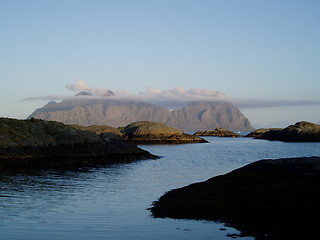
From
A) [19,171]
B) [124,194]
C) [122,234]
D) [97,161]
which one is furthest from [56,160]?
[122,234]

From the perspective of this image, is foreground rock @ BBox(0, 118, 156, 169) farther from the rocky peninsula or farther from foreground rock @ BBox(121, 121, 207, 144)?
the rocky peninsula

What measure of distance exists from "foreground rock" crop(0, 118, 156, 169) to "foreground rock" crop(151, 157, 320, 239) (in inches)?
1156

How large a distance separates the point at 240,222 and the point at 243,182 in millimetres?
7649

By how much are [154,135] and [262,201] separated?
119 metres

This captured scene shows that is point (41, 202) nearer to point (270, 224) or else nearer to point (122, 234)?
point (122, 234)

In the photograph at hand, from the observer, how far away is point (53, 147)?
57469mm

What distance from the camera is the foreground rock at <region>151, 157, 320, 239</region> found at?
1648 centimetres

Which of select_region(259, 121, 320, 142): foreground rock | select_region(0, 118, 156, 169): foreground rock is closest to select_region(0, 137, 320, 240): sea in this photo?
select_region(0, 118, 156, 169): foreground rock

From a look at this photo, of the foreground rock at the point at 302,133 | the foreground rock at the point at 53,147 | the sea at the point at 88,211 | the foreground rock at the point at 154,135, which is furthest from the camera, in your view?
the foreground rock at the point at 302,133

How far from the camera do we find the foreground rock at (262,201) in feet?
54.1

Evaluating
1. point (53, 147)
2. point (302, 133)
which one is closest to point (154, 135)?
point (302, 133)

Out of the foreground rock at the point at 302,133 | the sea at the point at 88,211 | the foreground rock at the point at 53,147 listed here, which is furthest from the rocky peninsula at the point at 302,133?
the sea at the point at 88,211

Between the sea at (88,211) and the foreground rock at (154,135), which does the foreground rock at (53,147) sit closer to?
the sea at (88,211)

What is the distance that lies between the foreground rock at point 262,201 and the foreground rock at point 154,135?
107456 mm
